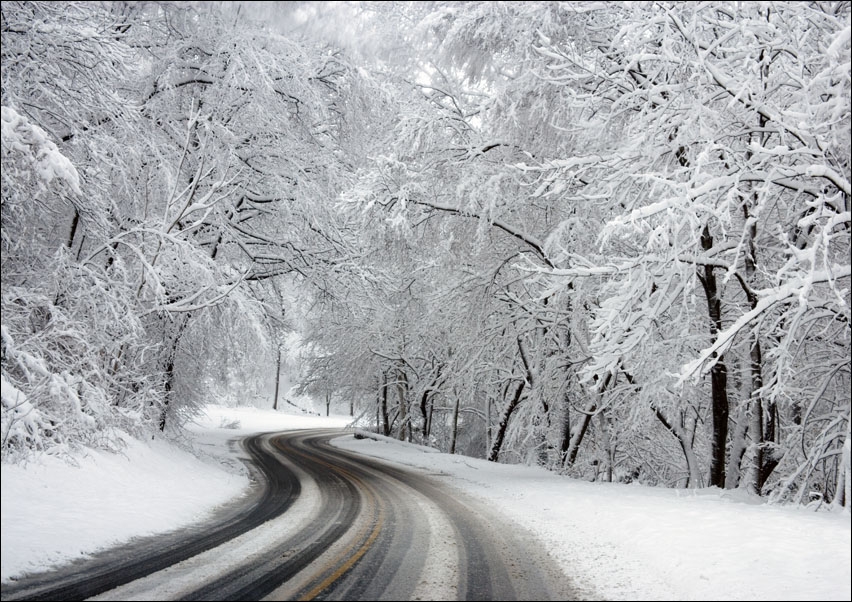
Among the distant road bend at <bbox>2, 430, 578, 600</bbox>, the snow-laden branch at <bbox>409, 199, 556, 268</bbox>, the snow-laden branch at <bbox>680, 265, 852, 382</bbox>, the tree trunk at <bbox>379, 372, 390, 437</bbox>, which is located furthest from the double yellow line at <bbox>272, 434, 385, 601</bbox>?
the tree trunk at <bbox>379, 372, 390, 437</bbox>

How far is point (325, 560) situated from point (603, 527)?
190 inches

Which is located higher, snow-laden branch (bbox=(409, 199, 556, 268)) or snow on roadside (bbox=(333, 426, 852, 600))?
snow-laden branch (bbox=(409, 199, 556, 268))

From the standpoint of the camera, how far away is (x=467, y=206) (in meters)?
13.1

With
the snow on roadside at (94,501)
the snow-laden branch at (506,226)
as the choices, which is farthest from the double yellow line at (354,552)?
the snow-laden branch at (506,226)

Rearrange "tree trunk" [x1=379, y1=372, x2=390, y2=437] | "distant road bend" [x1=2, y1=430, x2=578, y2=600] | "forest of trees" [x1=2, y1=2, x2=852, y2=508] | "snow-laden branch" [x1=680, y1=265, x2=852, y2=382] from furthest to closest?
"tree trunk" [x1=379, y1=372, x2=390, y2=437]
"forest of trees" [x1=2, y1=2, x2=852, y2=508]
"snow-laden branch" [x1=680, y1=265, x2=852, y2=382]
"distant road bend" [x1=2, y1=430, x2=578, y2=600]

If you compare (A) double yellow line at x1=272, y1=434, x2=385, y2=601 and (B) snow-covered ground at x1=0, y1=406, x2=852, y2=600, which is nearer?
(A) double yellow line at x1=272, y1=434, x2=385, y2=601

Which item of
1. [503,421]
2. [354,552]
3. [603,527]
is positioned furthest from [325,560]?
[503,421]

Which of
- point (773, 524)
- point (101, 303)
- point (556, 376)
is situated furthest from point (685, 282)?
point (101, 303)

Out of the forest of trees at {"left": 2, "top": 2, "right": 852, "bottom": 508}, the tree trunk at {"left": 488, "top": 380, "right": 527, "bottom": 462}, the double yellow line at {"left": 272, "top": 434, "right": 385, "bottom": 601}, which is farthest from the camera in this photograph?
the tree trunk at {"left": 488, "top": 380, "right": 527, "bottom": 462}

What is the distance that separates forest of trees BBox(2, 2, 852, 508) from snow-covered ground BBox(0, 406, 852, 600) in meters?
0.71

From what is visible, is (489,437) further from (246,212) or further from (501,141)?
(501,141)

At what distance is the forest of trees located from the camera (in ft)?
24.5

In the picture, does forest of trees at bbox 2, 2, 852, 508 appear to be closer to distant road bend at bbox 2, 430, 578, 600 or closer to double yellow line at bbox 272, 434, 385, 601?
distant road bend at bbox 2, 430, 578, 600

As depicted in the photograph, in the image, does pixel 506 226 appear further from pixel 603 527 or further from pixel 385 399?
pixel 385 399
